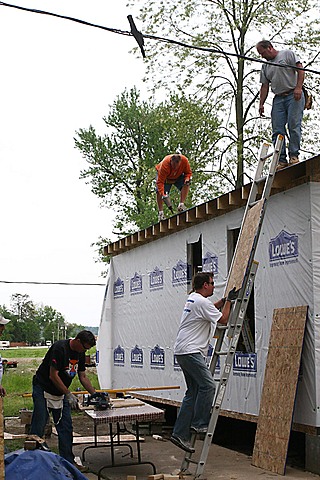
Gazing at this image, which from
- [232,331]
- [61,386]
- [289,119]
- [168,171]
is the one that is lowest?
[61,386]

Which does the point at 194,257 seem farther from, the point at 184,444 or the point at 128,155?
the point at 128,155

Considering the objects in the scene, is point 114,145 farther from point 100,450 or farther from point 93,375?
point 100,450

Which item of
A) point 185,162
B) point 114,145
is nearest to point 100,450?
point 185,162

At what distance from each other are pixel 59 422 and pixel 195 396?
4.82 ft

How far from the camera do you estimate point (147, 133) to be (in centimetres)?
3425

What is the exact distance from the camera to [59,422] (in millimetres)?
7809

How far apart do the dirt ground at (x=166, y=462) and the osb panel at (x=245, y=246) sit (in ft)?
6.63

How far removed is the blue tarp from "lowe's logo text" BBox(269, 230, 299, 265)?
3794 millimetres

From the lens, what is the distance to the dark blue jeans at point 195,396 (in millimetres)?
7645

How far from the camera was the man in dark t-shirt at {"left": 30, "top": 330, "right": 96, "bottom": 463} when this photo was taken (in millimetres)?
7754

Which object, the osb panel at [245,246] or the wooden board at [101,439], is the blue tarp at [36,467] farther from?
the wooden board at [101,439]

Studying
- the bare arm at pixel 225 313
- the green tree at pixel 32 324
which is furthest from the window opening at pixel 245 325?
the green tree at pixel 32 324

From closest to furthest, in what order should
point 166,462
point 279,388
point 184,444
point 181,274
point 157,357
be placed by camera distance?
point 184,444 < point 279,388 < point 166,462 < point 181,274 < point 157,357

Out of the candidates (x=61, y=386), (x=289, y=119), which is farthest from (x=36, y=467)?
(x=289, y=119)
